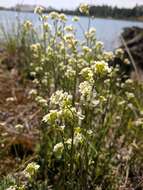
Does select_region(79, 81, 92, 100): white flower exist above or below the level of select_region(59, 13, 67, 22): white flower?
below

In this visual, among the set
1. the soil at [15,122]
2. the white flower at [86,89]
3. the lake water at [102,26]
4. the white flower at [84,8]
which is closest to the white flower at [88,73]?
the white flower at [86,89]

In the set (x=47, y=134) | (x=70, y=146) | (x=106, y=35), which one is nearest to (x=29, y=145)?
(x=47, y=134)

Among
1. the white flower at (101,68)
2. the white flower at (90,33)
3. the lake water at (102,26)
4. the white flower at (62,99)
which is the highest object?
the white flower at (101,68)

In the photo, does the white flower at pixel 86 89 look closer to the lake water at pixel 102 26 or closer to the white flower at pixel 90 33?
the white flower at pixel 90 33

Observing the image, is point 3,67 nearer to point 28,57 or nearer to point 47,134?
point 28,57

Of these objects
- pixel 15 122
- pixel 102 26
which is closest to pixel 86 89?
pixel 15 122

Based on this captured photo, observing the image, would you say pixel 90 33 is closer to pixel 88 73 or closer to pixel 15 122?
pixel 15 122

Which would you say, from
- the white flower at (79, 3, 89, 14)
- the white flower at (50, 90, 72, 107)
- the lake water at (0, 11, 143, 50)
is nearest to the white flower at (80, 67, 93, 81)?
the white flower at (50, 90, 72, 107)

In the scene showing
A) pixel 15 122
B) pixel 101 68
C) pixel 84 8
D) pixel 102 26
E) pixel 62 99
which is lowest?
pixel 15 122

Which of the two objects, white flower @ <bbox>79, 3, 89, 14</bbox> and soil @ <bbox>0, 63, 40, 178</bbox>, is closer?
white flower @ <bbox>79, 3, 89, 14</bbox>

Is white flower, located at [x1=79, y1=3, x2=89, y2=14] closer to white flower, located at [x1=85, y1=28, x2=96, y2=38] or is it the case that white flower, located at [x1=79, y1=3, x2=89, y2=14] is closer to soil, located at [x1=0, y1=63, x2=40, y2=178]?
white flower, located at [x1=85, y1=28, x2=96, y2=38]

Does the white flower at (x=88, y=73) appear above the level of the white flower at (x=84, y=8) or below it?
below
